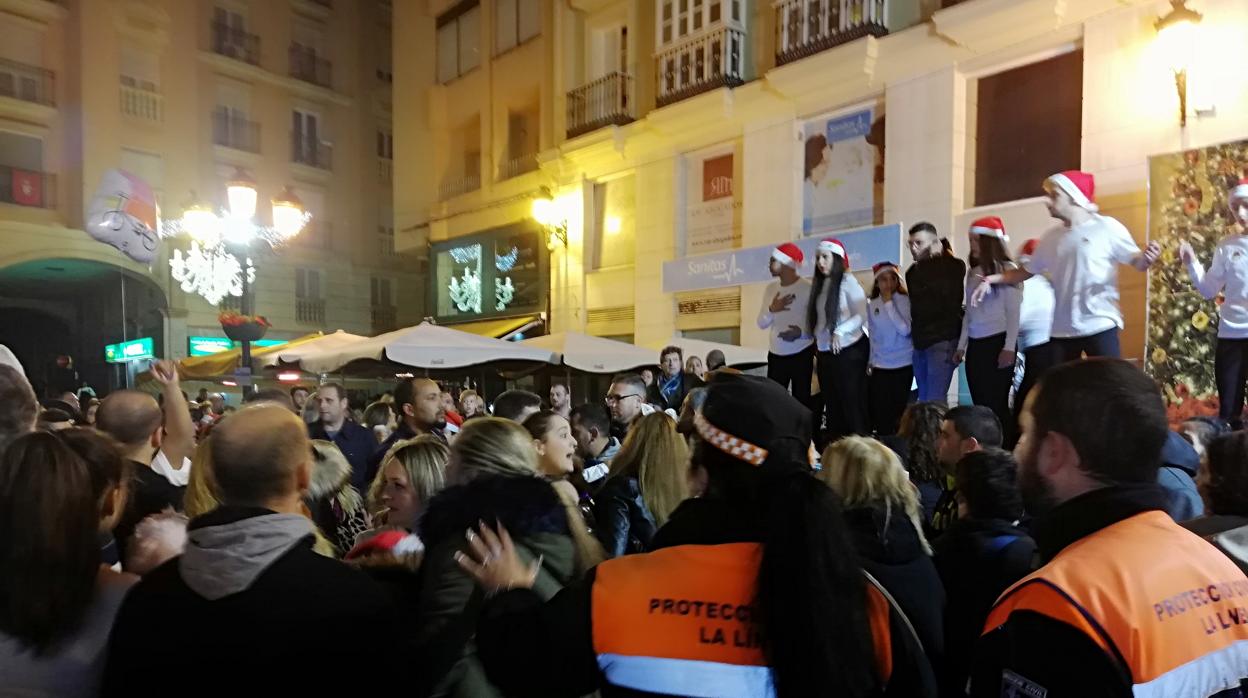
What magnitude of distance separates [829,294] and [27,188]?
71.9ft

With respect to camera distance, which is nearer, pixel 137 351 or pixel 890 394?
pixel 890 394

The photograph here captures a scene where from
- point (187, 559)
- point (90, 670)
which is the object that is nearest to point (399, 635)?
point (187, 559)

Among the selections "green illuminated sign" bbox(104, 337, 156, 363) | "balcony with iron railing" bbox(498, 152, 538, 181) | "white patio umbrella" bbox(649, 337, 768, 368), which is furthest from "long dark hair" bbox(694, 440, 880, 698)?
"green illuminated sign" bbox(104, 337, 156, 363)

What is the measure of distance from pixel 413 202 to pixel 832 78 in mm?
13283

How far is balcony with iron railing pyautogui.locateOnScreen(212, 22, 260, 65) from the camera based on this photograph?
24484 mm

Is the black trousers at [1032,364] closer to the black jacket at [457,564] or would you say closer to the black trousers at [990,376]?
the black trousers at [990,376]

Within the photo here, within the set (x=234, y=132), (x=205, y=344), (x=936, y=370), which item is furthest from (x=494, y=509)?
(x=234, y=132)

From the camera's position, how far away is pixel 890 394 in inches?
264

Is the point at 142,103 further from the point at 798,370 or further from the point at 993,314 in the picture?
the point at 993,314

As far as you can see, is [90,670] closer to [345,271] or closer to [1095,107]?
[1095,107]

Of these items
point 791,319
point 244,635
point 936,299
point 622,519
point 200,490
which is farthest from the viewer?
point 791,319

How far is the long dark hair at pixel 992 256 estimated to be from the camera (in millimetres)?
5762

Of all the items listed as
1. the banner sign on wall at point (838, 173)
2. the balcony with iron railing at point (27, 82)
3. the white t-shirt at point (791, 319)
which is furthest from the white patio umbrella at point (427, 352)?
the balcony with iron railing at point (27, 82)

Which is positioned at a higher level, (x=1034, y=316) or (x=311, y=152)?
(x=311, y=152)
